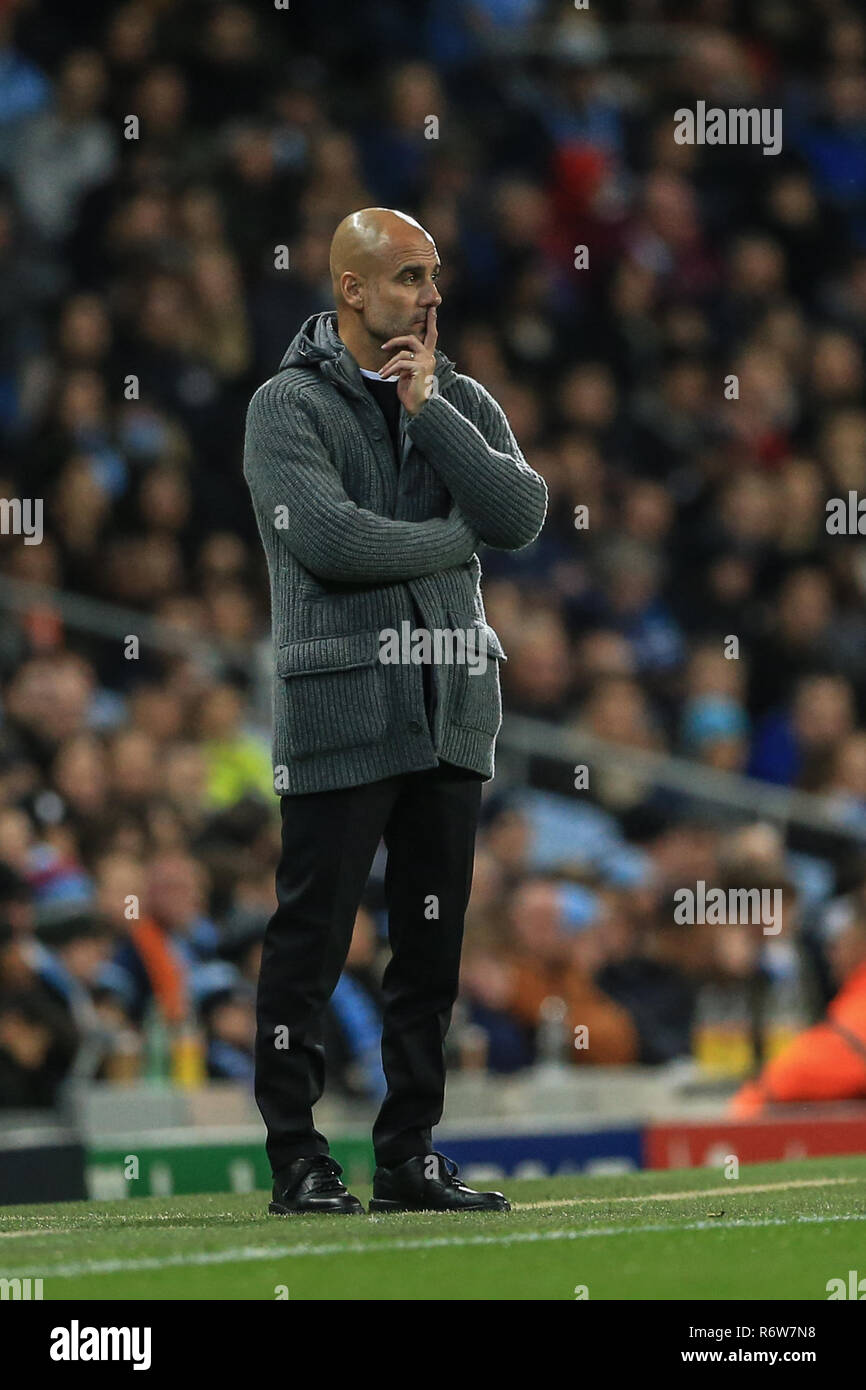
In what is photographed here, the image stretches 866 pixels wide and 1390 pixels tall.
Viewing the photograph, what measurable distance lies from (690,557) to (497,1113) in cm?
541

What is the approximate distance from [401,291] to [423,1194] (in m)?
1.84

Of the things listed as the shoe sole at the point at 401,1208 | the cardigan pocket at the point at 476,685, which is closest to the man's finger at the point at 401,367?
the cardigan pocket at the point at 476,685

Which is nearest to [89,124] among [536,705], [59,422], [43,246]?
[43,246]

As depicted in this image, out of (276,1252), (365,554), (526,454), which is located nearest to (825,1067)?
(365,554)

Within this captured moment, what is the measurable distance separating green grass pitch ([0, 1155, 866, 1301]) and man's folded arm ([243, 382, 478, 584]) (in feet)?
4.20

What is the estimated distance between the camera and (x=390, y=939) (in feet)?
17.0

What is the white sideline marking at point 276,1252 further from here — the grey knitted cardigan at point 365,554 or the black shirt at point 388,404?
the black shirt at point 388,404

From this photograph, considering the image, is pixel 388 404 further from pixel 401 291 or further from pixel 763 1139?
pixel 763 1139

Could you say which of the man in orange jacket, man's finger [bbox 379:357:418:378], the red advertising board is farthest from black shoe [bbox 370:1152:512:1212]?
the man in orange jacket

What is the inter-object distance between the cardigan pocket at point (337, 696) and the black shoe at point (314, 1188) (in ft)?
2.70

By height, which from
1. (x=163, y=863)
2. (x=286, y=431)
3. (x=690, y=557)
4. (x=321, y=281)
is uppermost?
(x=321, y=281)
